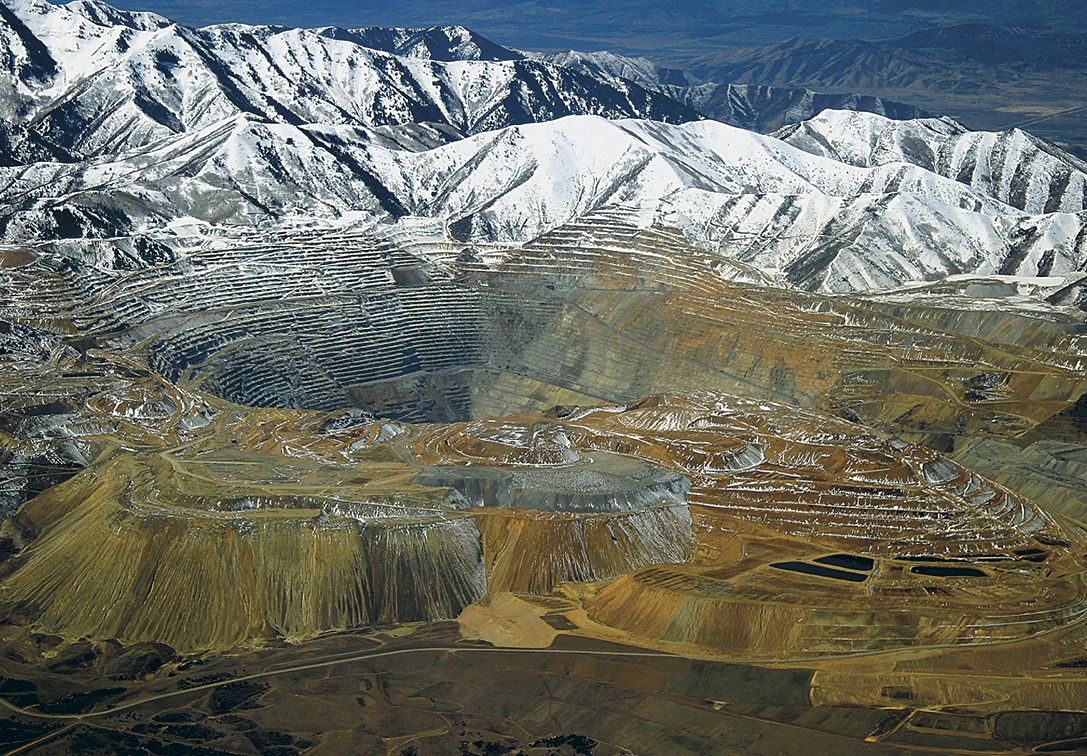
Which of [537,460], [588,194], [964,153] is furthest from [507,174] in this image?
[537,460]

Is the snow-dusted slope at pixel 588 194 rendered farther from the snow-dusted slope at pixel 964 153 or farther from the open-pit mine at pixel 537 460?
the snow-dusted slope at pixel 964 153

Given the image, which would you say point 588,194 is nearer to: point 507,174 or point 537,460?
point 507,174

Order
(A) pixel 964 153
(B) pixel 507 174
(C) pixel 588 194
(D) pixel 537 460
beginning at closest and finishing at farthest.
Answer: (D) pixel 537 460 < (C) pixel 588 194 < (B) pixel 507 174 < (A) pixel 964 153

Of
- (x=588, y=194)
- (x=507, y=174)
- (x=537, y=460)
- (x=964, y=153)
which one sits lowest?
(x=537, y=460)

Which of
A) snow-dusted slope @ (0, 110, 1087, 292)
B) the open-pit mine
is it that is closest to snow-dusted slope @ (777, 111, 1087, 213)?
snow-dusted slope @ (0, 110, 1087, 292)

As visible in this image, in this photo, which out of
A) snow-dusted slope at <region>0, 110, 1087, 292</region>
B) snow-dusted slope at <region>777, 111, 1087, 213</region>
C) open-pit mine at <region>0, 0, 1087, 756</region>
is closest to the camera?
open-pit mine at <region>0, 0, 1087, 756</region>

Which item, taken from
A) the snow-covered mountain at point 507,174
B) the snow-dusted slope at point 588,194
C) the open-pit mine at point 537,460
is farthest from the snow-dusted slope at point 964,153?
the open-pit mine at point 537,460

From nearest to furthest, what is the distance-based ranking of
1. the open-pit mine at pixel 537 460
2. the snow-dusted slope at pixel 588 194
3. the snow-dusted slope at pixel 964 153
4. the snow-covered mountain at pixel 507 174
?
the open-pit mine at pixel 537 460 → the snow-dusted slope at pixel 588 194 → the snow-covered mountain at pixel 507 174 → the snow-dusted slope at pixel 964 153

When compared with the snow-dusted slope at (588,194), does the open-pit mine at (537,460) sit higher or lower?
lower

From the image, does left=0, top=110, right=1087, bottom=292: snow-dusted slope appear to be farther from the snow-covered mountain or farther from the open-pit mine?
→ the open-pit mine
